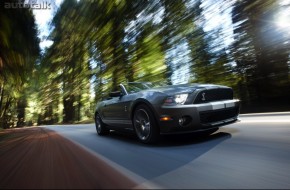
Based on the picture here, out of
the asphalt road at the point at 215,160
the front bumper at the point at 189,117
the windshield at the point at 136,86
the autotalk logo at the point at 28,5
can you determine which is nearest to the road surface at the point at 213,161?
the asphalt road at the point at 215,160

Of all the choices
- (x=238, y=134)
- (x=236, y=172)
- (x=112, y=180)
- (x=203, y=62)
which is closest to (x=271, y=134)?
(x=238, y=134)

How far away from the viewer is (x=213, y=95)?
5.02 m

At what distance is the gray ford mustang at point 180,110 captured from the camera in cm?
471

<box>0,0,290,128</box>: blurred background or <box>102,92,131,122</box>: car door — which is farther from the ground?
<box>0,0,290,128</box>: blurred background

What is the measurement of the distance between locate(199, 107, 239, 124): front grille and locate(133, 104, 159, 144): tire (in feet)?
2.67

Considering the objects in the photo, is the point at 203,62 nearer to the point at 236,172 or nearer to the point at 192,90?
the point at 192,90

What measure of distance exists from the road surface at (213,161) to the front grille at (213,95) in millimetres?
670

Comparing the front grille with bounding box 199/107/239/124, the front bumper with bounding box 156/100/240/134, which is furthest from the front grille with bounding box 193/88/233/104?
the front grille with bounding box 199/107/239/124

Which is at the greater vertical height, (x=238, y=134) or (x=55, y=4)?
(x=55, y=4)

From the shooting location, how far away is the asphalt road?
2.76m

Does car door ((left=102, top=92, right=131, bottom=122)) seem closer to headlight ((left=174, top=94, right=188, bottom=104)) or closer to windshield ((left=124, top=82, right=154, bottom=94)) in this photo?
windshield ((left=124, top=82, right=154, bottom=94))

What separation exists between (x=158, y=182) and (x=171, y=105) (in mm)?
2052

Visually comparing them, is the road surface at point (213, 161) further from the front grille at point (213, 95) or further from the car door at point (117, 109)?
the car door at point (117, 109)

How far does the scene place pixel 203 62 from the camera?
53.3 feet
